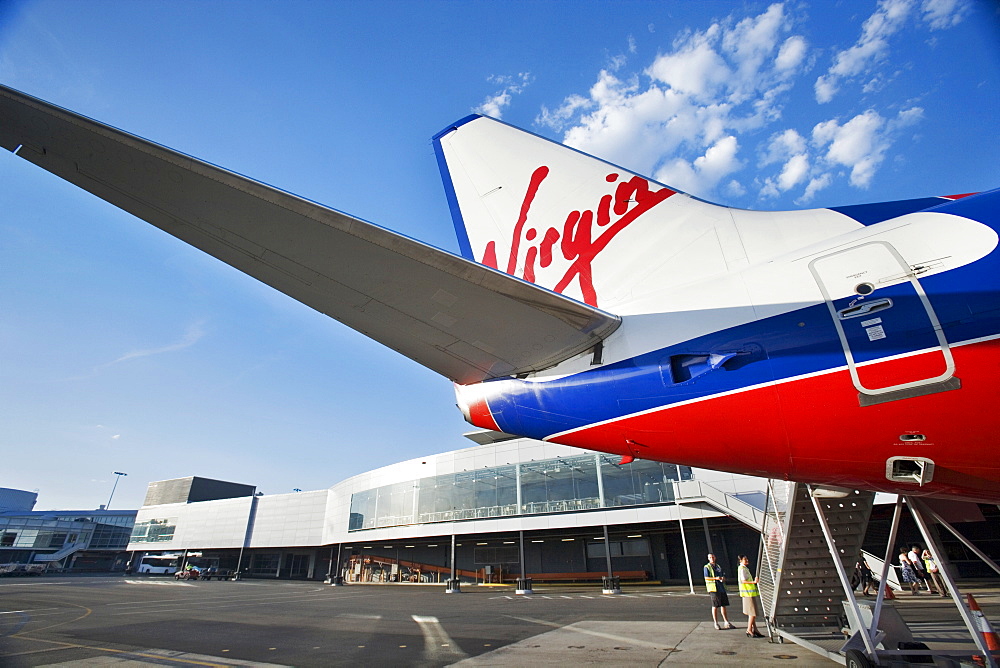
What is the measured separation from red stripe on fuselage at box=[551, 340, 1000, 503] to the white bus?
8170 centimetres

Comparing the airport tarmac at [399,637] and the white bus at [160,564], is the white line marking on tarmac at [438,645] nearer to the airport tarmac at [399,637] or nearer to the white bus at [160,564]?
the airport tarmac at [399,637]

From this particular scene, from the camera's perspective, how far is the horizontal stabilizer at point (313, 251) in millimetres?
2996

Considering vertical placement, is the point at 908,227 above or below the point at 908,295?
above

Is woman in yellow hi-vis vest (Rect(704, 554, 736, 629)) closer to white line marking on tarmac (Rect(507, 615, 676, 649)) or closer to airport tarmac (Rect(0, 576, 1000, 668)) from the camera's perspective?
airport tarmac (Rect(0, 576, 1000, 668))

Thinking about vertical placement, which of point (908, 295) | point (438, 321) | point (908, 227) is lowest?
point (908, 295)

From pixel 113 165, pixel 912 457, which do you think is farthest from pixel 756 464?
pixel 113 165

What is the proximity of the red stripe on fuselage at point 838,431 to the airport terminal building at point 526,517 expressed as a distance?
2099 centimetres

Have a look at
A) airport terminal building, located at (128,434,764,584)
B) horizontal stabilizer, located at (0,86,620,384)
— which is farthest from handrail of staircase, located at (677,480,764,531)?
horizontal stabilizer, located at (0,86,620,384)

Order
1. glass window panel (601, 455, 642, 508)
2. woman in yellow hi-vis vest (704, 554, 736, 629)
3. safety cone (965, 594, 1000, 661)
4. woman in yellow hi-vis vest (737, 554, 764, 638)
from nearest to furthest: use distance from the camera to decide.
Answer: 1. safety cone (965, 594, 1000, 661)
2. woman in yellow hi-vis vest (737, 554, 764, 638)
3. woman in yellow hi-vis vest (704, 554, 736, 629)
4. glass window panel (601, 455, 642, 508)

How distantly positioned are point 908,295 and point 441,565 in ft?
143

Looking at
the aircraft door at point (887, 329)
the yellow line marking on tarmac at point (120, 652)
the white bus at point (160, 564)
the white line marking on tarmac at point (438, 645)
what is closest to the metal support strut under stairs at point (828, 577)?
the aircraft door at point (887, 329)

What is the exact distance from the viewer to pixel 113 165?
309 centimetres

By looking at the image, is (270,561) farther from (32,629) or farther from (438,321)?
(438,321)

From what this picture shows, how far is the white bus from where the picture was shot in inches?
2559
